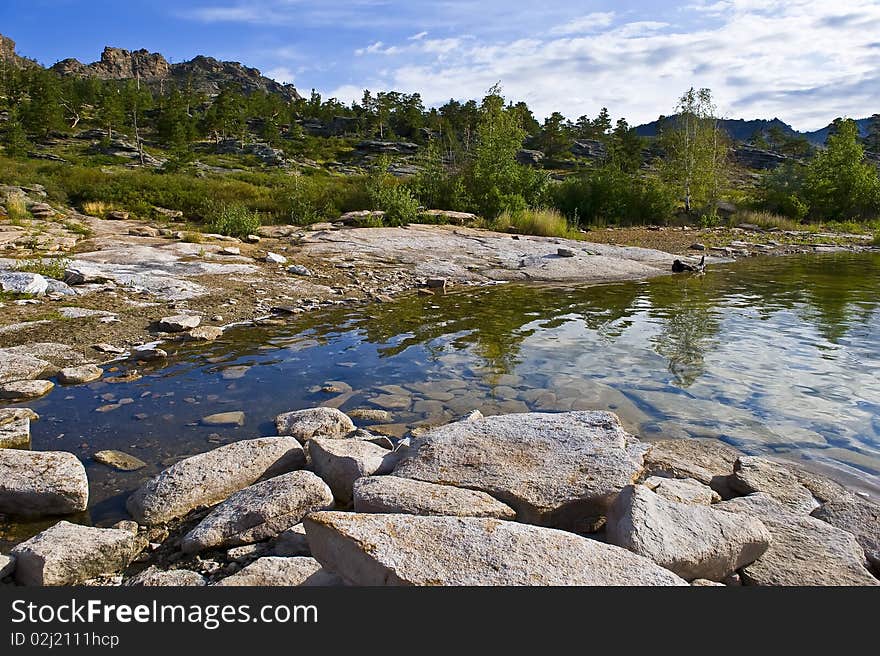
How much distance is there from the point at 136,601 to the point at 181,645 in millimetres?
351

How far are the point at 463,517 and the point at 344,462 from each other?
1.15 m

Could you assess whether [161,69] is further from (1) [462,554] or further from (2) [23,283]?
(1) [462,554]

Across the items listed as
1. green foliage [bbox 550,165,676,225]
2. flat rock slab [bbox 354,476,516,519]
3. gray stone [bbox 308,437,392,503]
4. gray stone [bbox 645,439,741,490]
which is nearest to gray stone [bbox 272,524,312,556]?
flat rock slab [bbox 354,476,516,519]

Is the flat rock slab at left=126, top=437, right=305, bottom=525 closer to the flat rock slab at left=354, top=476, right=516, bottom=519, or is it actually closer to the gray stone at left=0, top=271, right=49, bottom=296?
the flat rock slab at left=354, top=476, right=516, bottom=519

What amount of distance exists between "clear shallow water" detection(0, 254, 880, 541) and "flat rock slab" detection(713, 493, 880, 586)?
1.22 m

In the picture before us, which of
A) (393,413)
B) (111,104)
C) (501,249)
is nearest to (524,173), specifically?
(501,249)

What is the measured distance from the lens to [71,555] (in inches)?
105

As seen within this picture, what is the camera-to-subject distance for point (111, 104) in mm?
62531

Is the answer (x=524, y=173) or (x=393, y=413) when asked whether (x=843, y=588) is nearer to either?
(x=393, y=413)

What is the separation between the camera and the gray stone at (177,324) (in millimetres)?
7309

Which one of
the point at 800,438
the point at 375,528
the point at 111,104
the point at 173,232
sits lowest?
the point at 800,438

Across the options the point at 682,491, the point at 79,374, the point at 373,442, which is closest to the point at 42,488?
the point at 373,442

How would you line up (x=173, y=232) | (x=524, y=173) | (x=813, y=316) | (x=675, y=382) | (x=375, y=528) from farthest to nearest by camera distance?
(x=524, y=173), (x=173, y=232), (x=813, y=316), (x=675, y=382), (x=375, y=528)

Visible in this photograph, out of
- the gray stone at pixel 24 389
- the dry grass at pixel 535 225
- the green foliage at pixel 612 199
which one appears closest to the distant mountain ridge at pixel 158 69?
the green foliage at pixel 612 199
